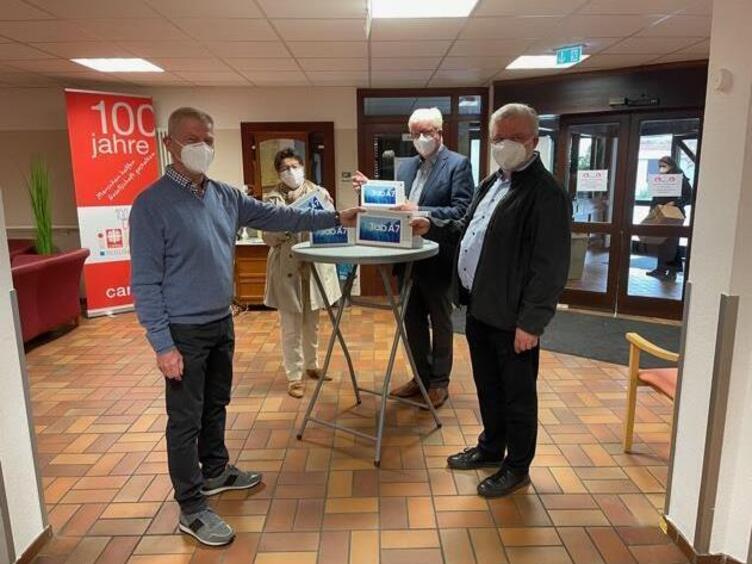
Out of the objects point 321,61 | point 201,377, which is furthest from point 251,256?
point 201,377

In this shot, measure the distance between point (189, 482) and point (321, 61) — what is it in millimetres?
3843

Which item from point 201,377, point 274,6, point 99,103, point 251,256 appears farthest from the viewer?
point 251,256

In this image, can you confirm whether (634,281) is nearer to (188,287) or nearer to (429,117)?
(429,117)

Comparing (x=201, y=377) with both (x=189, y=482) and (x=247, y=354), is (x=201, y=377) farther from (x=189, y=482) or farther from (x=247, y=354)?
(x=247, y=354)

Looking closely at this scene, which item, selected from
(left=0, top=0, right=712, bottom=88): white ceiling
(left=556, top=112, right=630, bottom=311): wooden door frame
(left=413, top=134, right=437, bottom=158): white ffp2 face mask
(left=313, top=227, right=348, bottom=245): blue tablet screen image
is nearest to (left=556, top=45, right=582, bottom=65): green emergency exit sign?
(left=0, top=0, right=712, bottom=88): white ceiling

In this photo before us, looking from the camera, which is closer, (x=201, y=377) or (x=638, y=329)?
(x=201, y=377)

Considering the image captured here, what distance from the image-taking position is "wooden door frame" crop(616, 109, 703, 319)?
5.04 m

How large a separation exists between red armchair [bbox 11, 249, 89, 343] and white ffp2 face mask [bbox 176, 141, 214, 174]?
2.87 metres

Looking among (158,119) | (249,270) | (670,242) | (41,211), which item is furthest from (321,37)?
(670,242)

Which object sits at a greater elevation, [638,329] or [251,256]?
[251,256]

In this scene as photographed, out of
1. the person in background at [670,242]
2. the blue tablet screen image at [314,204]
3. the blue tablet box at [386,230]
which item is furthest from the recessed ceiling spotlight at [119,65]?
the person in background at [670,242]

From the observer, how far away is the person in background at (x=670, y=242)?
16.7 feet

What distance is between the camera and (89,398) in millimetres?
3449

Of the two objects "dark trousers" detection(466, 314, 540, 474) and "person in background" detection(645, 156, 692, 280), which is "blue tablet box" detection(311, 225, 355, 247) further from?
"person in background" detection(645, 156, 692, 280)
